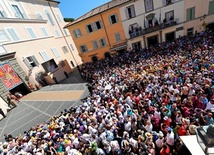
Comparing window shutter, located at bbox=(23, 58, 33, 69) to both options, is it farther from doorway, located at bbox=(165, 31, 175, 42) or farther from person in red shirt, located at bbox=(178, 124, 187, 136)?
doorway, located at bbox=(165, 31, 175, 42)

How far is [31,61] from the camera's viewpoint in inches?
750

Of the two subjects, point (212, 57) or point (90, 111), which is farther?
point (212, 57)

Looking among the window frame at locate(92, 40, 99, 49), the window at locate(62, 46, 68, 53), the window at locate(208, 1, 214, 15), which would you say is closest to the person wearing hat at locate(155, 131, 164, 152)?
the window frame at locate(92, 40, 99, 49)

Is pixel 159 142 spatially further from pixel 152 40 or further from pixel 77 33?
pixel 77 33

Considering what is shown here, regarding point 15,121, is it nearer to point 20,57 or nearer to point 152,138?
point 20,57

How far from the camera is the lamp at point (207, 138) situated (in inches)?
75.6

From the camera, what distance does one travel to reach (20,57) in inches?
687

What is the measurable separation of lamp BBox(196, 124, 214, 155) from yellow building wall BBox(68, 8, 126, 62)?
23769 mm

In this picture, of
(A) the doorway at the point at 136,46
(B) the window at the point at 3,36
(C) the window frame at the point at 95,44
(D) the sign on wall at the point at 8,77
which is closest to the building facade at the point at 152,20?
(A) the doorway at the point at 136,46

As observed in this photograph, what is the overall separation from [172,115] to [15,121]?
519 inches

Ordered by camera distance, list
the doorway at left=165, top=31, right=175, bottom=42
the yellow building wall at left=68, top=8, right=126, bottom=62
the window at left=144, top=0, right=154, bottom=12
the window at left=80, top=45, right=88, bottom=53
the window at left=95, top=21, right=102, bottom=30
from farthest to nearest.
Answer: the window at left=80, top=45, right=88, bottom=53 < the window at left=95, top=21, right=102, bottom=30 < the yellow building wall at left=68, top=8, right=126, bottom=62 < the doorway at left=165, top=31, right=175, bottom=42 < the window at left=144, top=0, right=154, bottom=12

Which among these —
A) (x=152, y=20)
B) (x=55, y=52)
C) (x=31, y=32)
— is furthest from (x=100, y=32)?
(x=31, y=32)

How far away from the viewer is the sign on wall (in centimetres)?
1458

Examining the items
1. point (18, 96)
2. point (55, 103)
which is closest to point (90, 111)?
point (55, 103)
